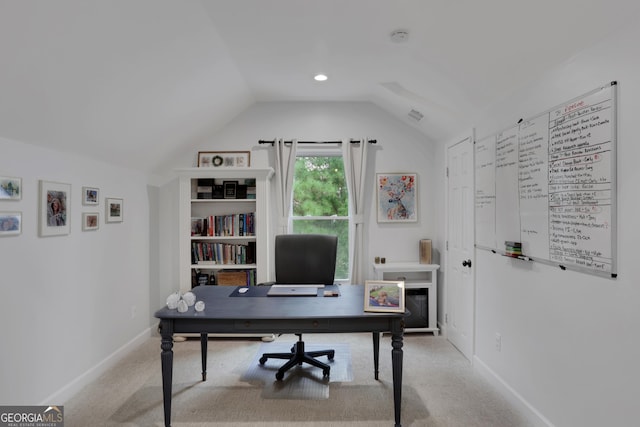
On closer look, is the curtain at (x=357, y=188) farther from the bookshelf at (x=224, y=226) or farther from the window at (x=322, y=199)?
the bookshelf at (x=224, y=226)

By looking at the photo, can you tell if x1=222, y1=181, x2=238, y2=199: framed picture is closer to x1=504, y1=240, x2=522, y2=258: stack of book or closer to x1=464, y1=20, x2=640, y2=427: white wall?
x1=464, y1=20, x2=640, y2=427: white wall

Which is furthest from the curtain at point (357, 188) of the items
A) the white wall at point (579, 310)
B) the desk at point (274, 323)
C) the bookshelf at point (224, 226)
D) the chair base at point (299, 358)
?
the desk at point (274, 323)

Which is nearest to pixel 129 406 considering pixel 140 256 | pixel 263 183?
pixel 140 256

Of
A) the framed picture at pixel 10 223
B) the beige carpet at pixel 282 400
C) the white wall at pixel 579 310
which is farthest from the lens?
the beige carpet at pixel 282 400

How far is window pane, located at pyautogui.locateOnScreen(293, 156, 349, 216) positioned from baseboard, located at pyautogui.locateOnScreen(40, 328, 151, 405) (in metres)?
2.21

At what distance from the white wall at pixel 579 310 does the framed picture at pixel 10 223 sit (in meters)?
3.25

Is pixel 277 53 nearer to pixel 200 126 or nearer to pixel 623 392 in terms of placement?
pixel 200 126

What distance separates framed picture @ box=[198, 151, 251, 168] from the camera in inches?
176

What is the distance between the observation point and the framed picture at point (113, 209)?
337cm

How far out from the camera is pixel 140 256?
4027 millimetres

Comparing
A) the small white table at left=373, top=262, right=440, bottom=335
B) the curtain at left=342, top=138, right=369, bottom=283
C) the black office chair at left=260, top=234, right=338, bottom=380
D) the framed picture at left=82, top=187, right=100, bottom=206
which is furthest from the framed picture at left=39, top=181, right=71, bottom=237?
the small white table at left=373, top=262, right=440, bottom=335

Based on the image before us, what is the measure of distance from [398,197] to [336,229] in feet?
2.79

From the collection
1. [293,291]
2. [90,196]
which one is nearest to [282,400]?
[293,291]

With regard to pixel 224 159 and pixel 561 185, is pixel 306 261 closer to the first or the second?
pixel 224 159
